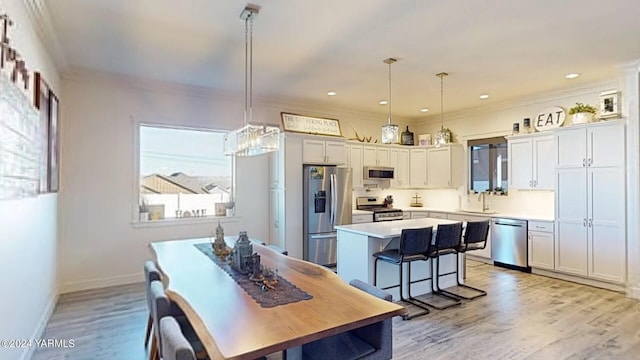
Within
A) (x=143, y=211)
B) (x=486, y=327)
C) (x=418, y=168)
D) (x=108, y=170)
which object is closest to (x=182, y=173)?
(x=143, y=211)

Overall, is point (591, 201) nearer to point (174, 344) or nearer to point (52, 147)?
point (174, 344)

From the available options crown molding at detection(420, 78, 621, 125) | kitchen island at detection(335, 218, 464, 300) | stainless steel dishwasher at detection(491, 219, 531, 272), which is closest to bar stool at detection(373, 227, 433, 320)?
kitchen island at detection(335, 218, 464, 300)

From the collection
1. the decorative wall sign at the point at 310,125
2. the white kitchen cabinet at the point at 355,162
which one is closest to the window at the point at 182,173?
the decorative wall sign at the point at 310,125

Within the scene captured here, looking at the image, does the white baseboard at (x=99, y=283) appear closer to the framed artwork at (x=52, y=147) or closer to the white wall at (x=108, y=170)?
the white wall at (x=108, y=170)

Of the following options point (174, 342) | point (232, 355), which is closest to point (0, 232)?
point (174, 342)

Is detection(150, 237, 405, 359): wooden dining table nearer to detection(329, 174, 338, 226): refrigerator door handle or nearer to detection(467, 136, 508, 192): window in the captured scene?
detection(329, 174, 338, 226): refrigerator door handle

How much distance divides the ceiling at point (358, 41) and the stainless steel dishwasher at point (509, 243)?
84.3 inches

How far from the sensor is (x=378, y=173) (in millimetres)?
6820

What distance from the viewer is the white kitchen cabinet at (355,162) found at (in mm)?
6582

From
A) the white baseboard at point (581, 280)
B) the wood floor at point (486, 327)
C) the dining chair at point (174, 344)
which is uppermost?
the dining chair at point (174, 344)

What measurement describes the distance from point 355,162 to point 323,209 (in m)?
1.36

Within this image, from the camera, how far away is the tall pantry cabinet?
4457 mm

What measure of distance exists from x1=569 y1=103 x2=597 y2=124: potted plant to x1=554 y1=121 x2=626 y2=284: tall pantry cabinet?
13 cm

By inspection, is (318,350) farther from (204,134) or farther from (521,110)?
(521,110)
